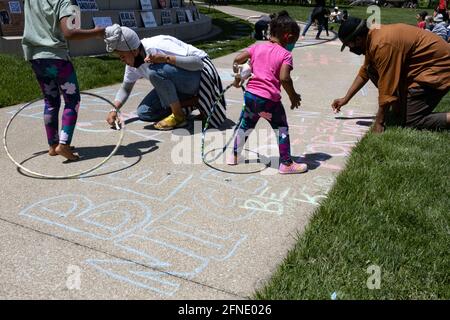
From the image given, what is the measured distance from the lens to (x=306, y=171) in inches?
171

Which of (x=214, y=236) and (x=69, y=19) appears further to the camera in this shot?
(x=69, y=19)

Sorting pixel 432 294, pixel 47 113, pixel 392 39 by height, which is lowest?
pixel 432 294

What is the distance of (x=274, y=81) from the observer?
4031 millimetres

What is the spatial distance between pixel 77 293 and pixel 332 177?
101 inches

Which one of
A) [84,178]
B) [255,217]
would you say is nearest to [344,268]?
[255,217]

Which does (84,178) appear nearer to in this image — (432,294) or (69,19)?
(69,19)

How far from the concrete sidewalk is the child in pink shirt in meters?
0.36

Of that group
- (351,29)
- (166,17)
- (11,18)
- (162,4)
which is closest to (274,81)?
(351,29)

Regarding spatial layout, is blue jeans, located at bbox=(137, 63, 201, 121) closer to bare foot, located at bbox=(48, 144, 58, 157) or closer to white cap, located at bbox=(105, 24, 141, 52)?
white cap, located at bbox=(105, 24, 141, 52)

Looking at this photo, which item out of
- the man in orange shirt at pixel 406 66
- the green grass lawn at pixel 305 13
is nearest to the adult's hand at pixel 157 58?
the man in orange shirt at pixel 406 66

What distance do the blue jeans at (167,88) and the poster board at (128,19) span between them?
5728mm

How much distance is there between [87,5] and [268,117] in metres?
7.32

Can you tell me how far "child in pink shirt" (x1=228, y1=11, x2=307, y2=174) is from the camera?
12.9 ft

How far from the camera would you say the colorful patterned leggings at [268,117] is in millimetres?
4133
